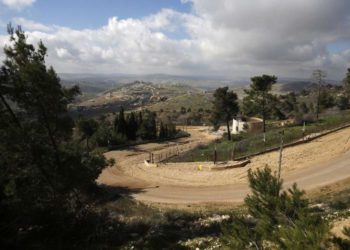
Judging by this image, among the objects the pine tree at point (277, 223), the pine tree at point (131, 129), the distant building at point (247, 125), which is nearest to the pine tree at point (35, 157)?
the pine tree at point (277, 223)

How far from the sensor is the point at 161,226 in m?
17.9

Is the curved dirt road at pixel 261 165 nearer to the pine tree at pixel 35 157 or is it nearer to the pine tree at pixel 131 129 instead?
the pine tree at pixel 35 157

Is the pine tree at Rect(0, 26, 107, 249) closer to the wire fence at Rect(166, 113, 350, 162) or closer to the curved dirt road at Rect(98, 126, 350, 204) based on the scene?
the curved dirt road at Rect(98, 126, 350, 204)

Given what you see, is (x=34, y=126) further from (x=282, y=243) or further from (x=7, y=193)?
(x=282, y=243)

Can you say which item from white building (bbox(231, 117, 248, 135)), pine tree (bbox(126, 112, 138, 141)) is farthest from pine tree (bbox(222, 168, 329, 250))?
pine tree (bbox(126, 112, 138, 141))

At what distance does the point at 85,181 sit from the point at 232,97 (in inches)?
1490

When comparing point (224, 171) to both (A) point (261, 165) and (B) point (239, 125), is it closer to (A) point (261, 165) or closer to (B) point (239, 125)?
(A) point (261, 165)

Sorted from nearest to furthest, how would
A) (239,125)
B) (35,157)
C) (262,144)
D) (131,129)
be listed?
1. (35,157)
2. (262,144)
3. (239,125)
4. (131,129)

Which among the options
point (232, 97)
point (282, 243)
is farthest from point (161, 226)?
point (232, 97)

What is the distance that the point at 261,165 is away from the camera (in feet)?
107

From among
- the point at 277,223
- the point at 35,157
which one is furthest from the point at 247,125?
the point at 277,223

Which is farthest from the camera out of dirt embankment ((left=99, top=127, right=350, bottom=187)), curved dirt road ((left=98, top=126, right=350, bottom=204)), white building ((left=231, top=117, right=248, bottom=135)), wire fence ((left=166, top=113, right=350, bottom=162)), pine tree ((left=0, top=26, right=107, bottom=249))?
white building ((left=231, top=117, right=248, bottom=135))

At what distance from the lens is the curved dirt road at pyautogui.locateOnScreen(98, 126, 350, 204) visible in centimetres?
2764

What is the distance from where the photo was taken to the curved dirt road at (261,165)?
2764 centimetres
